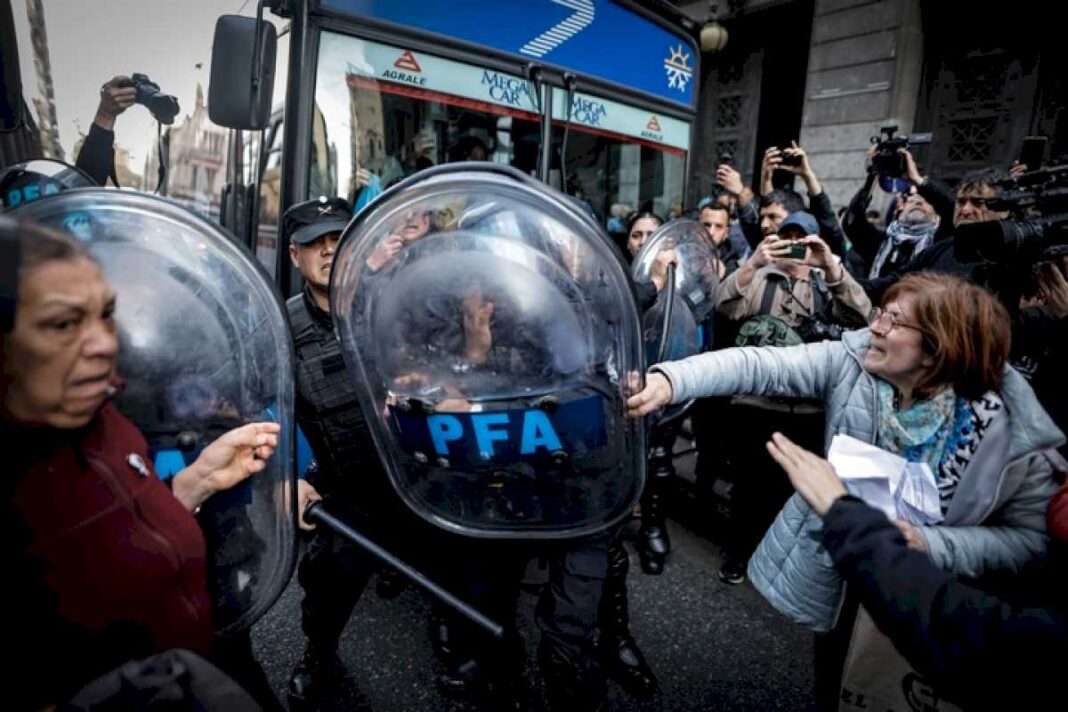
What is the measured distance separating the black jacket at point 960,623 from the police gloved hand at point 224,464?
3.55 ft

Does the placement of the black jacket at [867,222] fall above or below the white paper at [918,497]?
above

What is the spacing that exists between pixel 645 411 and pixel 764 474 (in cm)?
202

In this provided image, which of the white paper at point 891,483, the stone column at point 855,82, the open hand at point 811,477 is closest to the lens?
the open hand at point 811,477

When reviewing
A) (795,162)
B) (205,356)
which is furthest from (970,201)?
(205,356)

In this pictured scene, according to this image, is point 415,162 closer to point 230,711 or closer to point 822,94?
point 230,711

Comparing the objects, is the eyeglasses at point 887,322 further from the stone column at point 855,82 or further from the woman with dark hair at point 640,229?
the stone column at point 855,82

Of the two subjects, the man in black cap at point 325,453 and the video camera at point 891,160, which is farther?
the video camera at point 891,160

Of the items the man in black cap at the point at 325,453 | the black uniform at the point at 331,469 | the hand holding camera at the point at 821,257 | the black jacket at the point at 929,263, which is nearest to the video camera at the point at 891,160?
the black jacket at the point at 929,263

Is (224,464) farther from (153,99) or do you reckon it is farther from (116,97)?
(116,97)

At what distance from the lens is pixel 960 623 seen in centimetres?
97

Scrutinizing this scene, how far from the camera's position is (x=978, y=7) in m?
6.23

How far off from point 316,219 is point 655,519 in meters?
2.22

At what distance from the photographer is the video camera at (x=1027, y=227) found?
1574 mm

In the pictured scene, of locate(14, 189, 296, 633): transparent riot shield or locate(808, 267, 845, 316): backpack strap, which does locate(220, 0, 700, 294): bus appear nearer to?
locate(808, 267, 845, 316): backpack strap
